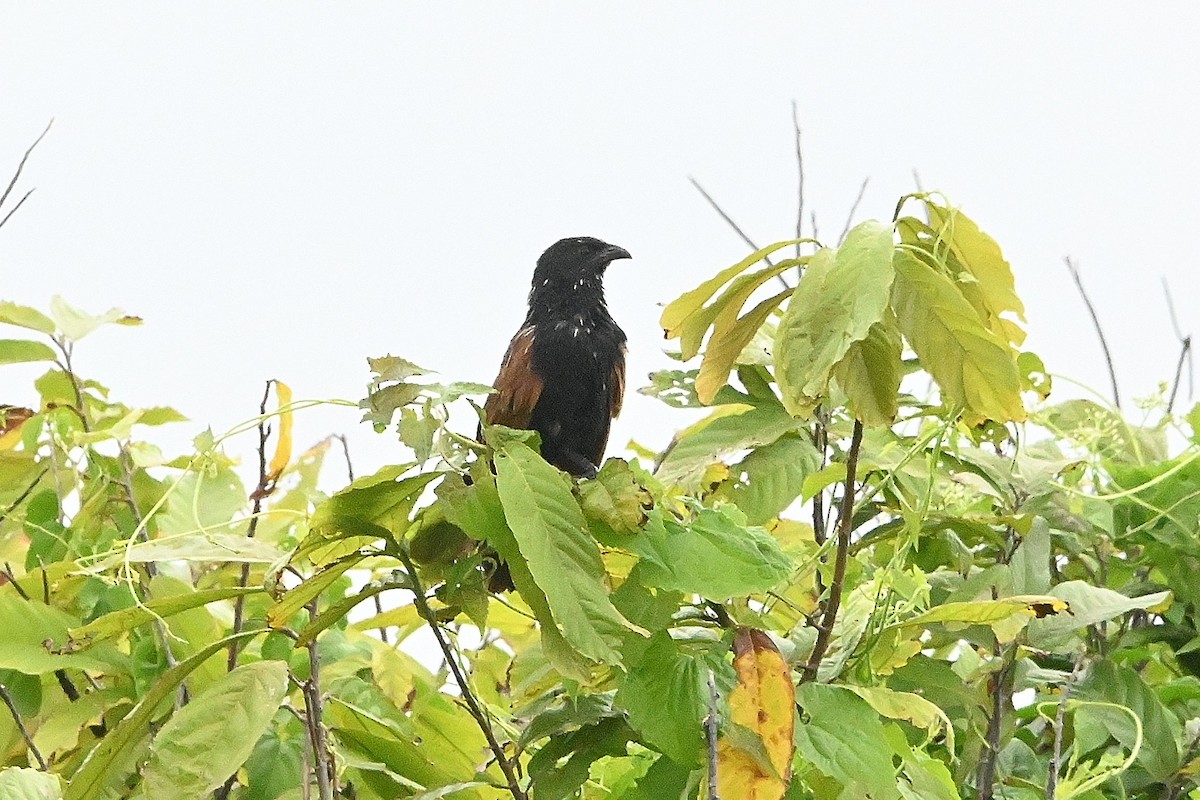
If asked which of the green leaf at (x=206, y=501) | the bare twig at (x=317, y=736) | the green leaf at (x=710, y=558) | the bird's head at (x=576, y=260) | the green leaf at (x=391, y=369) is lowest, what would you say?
the bare twig at (x=317, y=736)

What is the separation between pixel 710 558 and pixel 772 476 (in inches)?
12.5

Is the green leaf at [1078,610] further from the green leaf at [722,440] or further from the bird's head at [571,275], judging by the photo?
the bird's head at [571,275]

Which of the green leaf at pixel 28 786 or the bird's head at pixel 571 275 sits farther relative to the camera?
the bird's head at pixel 571 275

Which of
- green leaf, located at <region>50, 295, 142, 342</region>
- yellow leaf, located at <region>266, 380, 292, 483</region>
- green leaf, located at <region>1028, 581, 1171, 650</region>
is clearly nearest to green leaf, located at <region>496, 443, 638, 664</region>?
green leaf, located at <region>1028, 581, 1171, 650</region>

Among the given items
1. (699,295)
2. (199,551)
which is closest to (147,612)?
(199,551)

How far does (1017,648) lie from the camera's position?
1288 mm

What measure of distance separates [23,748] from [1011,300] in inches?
45.6

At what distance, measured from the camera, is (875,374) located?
3.22 feet

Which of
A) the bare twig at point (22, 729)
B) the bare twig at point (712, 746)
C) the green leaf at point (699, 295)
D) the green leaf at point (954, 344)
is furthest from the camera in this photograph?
the bare twig at point (22, 729)

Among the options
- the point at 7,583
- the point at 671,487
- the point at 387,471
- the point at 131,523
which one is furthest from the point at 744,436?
the point at 7,583

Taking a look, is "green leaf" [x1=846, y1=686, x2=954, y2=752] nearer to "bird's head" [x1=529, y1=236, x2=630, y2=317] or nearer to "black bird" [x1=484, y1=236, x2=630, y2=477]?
"black bird" [x1=484, y1=236, x2=630, y2=477]

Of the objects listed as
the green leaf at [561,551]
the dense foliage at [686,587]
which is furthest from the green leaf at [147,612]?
the green leaf at [561,551]

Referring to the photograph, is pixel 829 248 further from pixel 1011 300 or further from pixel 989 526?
pixel 989 526

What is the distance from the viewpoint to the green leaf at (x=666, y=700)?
0.99m
